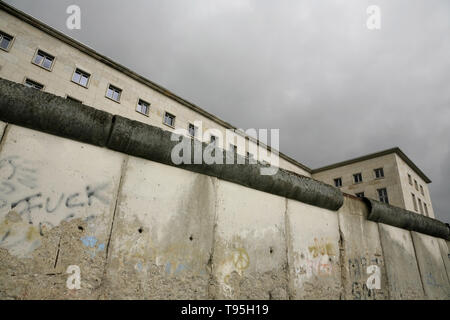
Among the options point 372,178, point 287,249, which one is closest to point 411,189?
point 372,178

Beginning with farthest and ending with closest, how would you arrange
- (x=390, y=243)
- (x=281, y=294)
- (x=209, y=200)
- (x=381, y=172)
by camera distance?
(x=381, y=172)
(x=390, y=243)
(x=281, y=294)
(x=209, y=200)

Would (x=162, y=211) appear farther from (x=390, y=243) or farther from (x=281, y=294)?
(x=390, y=243)

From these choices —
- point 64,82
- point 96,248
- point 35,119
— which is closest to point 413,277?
point 96,248

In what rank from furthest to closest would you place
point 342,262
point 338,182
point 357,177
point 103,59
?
point 338,182 → point 357,177 → point 103,59 → point 342,262

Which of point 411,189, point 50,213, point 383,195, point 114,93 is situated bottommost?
point 50,213

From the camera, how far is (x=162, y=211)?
2549 mm

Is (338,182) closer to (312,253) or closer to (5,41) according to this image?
(312,253)

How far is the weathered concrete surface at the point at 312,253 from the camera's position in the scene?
3383 mm

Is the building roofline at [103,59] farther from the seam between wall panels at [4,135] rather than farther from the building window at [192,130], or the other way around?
the seam between wall panels at [4,135]

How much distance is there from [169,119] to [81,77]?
7.13 metres

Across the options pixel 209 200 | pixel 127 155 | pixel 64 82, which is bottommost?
pixel 209 200

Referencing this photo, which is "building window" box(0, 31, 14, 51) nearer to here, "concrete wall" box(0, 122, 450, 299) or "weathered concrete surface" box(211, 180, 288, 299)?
"concrete wall" box(0, 122, 450, 299)

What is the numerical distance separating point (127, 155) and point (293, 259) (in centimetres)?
252

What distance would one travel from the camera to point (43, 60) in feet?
53.1
